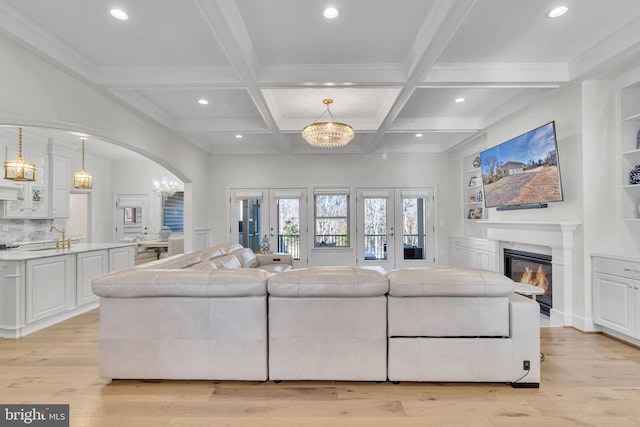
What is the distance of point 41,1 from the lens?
235cm

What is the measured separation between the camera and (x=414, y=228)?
7.12 m

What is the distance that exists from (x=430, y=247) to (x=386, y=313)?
527cm

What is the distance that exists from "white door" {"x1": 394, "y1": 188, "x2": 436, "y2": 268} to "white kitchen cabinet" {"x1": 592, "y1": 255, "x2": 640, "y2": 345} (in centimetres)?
375

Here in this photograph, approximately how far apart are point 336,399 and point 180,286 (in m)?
1.37

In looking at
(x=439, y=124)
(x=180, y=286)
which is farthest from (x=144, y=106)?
(x=439, y=124)

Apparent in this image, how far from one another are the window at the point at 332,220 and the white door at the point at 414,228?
120 cm

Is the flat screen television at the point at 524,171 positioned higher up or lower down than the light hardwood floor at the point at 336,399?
higher up

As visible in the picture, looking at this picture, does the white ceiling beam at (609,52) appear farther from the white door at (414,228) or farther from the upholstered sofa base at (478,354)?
the white door at (414,228)

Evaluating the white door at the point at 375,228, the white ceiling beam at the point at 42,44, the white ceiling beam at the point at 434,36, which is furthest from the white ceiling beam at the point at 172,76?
the white door at the point at 375,228

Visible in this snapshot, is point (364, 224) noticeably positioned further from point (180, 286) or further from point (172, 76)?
point (180, 286)

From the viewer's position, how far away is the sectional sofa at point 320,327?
7.15 ft

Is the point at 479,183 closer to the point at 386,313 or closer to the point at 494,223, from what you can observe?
the point at 494,223

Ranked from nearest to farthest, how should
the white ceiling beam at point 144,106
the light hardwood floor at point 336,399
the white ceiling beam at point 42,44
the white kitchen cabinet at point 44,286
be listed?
the light hardwood floor at point 336,399 < the white ceiling beam at point 42,44 < the white kitchen cabinet at point 44,286 < the white ceiling beam at point 144,106

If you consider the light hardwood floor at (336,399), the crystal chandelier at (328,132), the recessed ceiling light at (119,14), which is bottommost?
the light hardwood floor at (336,399)
